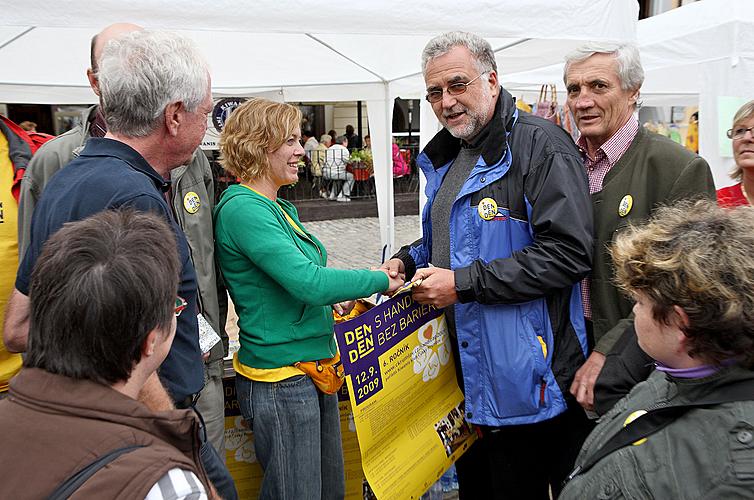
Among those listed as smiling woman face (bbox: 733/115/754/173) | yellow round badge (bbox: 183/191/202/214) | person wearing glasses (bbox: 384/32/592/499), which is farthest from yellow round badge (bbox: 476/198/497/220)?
smiling woman face (bbox: 733/115/754/173)

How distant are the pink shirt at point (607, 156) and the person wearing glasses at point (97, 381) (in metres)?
1.68

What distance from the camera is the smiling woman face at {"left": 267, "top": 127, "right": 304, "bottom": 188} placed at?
2344 mm

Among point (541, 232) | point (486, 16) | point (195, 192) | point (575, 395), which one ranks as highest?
point (486, 16)

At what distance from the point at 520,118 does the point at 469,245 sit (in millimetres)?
534

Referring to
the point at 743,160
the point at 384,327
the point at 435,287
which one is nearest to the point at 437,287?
the point at 435,287

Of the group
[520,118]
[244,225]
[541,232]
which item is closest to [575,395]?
[541,232]

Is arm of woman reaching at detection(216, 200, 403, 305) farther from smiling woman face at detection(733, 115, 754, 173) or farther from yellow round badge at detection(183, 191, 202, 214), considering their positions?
smiling woman face at detection(733, 115, 754, 173)

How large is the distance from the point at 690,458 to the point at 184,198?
6.50ft

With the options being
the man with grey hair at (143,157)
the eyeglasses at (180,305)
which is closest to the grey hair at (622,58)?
the man with grey hair at (143,157)

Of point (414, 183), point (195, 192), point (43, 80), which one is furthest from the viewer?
point (414, 183)

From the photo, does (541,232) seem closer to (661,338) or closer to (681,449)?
(661,338)

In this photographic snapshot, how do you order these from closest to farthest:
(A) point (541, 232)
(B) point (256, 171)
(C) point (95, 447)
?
(C) point (95, 447)
(A) point (541, 232)
(B) point (256, 171)

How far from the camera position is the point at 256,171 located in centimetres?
230

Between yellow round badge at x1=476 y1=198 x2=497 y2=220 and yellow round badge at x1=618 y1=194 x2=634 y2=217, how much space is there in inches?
17.8
